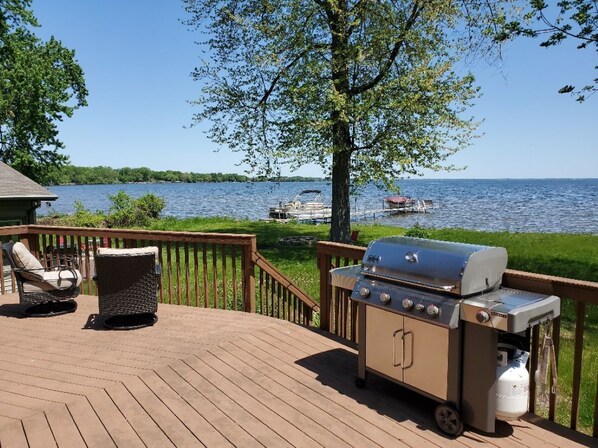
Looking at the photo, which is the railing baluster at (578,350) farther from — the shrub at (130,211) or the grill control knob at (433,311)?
the shrub at (130,211)

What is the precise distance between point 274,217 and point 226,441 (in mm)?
24160

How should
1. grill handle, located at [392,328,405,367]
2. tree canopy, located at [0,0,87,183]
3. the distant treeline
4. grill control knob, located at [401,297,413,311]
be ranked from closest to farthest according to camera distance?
grill control knob, located at [401,297,413,311], grill handle, located at [392,328,405,367], tree canopy, located at [0,0,87,183], the distant treeline

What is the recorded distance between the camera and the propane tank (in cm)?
234

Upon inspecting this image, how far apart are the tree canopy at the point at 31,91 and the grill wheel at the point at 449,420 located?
20533mm

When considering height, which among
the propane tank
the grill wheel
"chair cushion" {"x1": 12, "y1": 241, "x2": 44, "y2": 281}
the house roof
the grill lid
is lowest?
the grill wheel

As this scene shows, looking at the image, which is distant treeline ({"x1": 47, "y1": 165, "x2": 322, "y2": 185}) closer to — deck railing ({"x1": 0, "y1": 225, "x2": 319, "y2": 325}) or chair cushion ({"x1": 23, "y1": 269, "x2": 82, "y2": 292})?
deck railing ({"x1": 0, "y1": 225, "x2": 319, "y2": 325})

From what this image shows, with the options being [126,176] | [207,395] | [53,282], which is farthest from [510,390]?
[126,176]

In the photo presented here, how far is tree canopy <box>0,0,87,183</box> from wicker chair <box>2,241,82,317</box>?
16433mm

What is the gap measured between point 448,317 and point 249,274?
2853 mm

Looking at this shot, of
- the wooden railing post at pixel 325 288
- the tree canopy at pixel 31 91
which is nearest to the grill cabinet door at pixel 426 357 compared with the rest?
the wooden railing post at pixel 325 288

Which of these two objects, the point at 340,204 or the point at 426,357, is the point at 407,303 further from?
the point at 340,204

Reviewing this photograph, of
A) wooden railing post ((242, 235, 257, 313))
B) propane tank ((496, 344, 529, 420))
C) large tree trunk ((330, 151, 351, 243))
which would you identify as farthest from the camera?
large tree trunk ((330, 151, 351, 243))

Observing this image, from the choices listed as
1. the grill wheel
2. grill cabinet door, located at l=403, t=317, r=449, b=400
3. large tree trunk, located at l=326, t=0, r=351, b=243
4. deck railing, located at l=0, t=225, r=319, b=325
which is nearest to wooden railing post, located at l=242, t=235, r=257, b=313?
deck railing, located at l=0, t=225, r=319, b=325

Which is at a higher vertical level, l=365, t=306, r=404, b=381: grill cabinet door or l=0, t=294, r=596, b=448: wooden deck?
l=365, t=306, r=404, b=381: grill cabinet door
